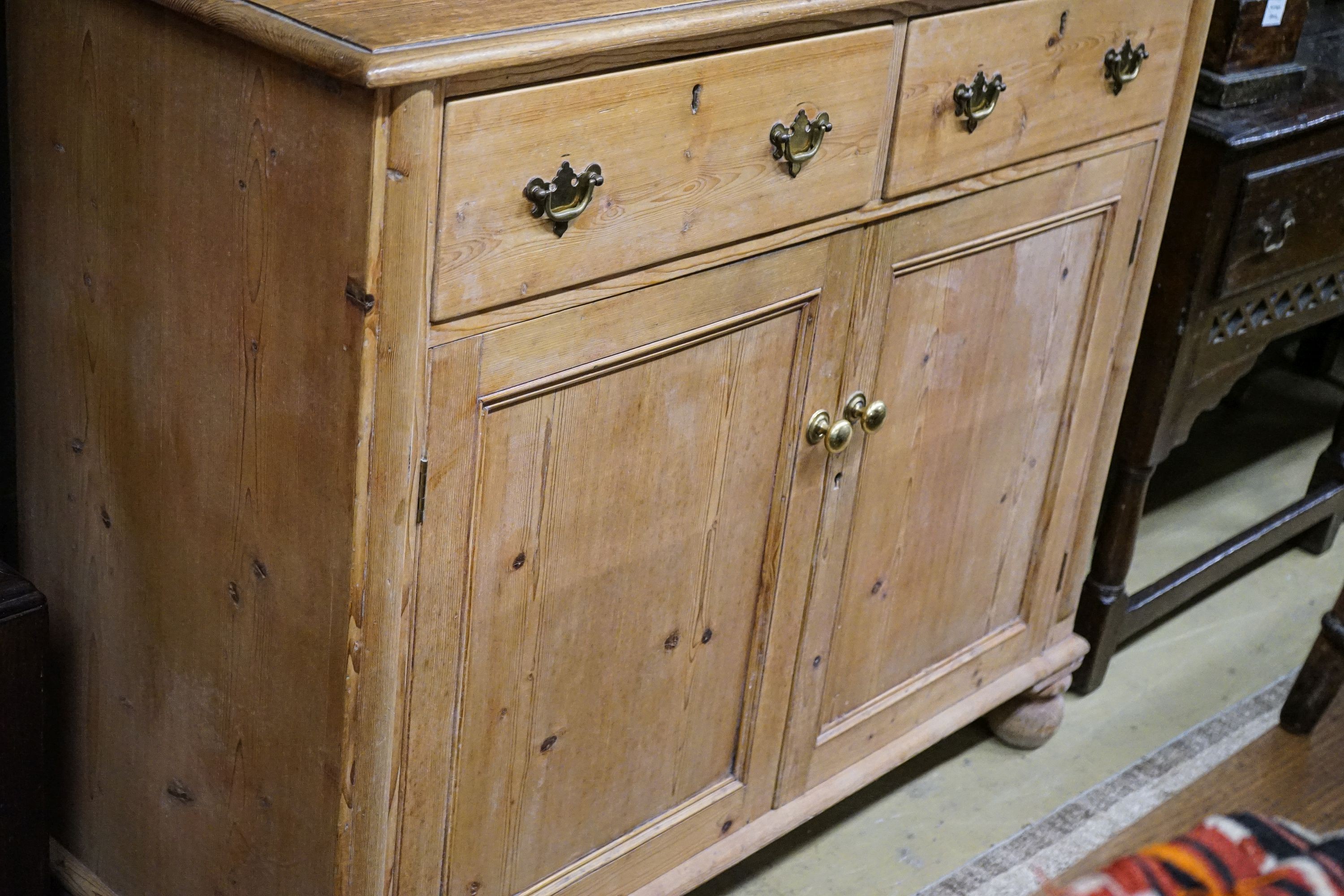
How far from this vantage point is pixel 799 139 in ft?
4.03

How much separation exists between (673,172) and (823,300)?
263mm

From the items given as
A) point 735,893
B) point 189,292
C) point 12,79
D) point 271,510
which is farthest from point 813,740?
point 12,79

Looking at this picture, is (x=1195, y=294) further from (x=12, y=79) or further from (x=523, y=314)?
(x=12, y=79)

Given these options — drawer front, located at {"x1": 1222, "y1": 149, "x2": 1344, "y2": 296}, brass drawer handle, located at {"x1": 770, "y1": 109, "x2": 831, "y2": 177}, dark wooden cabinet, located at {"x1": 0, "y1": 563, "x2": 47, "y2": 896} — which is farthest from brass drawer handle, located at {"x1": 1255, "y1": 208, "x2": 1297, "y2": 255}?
dark wooden cabinet, located at {"x1": 0, "y1": 563, "x2": 47, "y2": 896}

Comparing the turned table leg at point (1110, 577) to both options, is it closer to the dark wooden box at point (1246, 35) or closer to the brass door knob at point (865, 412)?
the dark wooden box at point (1246, 35)

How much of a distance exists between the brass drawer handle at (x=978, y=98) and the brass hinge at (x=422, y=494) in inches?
24.7

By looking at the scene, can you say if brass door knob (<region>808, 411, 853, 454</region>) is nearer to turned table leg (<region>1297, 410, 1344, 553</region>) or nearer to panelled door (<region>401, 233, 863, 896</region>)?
panelled door (<region>401, 233, 863, 896</region>)

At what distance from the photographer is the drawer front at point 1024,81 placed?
4.39ft

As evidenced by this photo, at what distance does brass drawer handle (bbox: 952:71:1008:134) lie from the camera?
4.51 ft

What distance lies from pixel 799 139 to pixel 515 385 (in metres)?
0.33

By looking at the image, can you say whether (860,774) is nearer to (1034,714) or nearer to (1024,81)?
(1034,714)

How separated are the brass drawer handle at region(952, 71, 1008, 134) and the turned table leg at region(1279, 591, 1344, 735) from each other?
0.93 metres

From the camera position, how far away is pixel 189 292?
114cm

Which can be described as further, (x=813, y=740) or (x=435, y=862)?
(x=813, y=740)
